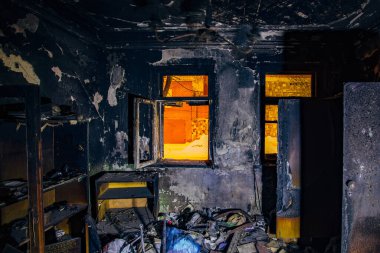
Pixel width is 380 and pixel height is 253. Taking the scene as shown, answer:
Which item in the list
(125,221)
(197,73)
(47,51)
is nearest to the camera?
(47,51)

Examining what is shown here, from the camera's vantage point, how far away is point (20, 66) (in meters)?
2.71

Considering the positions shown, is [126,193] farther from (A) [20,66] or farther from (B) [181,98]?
(A) [20,66]

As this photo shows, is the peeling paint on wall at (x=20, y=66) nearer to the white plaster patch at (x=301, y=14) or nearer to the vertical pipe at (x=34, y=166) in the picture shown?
the vertical pipe at (x=34, y=166)

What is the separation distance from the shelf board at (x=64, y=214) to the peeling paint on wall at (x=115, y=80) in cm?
197

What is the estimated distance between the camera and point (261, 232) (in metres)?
3.80

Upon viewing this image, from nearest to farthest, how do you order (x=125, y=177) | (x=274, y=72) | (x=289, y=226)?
(x=289, y=226) → (x=125, y=177) → (x=274, y=72)

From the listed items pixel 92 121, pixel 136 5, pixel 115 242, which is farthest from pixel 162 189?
pixel 136 5

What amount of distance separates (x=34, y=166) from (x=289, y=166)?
2.80 m

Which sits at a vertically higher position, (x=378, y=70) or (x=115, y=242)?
(x=378, y=70)

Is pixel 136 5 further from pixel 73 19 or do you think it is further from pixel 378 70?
pixel 378 70

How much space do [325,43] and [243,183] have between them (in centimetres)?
268

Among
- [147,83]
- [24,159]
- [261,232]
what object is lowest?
[261,232]

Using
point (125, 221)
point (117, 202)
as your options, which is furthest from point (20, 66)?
point (117, 202)

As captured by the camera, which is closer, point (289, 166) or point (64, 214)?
point (64, 214)
